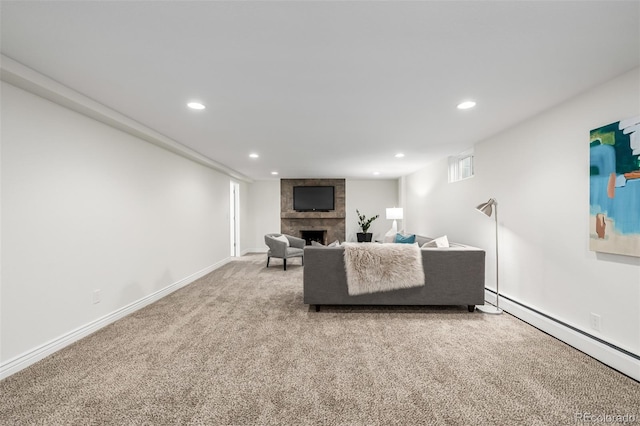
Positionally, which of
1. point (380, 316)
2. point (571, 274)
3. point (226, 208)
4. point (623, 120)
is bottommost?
point (380, 316)

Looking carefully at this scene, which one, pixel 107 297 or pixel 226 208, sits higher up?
pixel 226 208

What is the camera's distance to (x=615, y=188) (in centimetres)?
206

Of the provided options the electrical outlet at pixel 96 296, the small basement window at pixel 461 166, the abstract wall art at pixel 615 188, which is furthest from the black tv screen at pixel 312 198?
the abstract wall art at pixel 615 188

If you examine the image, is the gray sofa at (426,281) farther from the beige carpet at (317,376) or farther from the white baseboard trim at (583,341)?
the white baseboard trim at (583,341)

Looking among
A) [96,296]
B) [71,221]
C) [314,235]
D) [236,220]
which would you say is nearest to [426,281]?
[96,296]

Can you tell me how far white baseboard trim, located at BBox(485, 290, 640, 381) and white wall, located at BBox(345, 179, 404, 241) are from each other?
518 cm

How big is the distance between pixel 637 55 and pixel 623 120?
1.44ft

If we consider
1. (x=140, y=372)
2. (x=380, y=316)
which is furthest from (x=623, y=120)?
(x=140, y=372)

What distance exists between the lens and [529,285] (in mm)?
2994

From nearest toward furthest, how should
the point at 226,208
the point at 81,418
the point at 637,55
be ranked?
the point at 81,418 → the point at 637,55 → the point at 226,208

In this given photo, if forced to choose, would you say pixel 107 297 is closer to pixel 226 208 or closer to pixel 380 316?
pixel 380 316

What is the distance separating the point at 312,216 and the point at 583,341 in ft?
21.0

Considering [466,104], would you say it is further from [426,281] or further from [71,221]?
[71,221]

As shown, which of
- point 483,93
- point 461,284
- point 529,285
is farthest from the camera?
point 461,284
